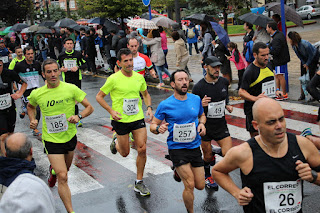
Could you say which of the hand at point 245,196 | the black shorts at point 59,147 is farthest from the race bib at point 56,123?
the hand at point 245,196

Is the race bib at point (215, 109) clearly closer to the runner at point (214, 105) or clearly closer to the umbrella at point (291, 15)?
the runner at point (214, 105)

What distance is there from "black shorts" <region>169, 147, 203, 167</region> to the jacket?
23.2 feet

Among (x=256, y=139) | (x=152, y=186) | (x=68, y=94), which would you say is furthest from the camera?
(x=152, y=186)

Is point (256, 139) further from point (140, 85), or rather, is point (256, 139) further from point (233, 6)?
point (233, 6)

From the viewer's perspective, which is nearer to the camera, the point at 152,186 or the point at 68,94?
the point at 68,94

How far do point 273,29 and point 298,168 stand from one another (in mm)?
9055

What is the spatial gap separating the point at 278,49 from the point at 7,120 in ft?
24.0

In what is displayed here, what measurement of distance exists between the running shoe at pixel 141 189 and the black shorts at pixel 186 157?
1101mm

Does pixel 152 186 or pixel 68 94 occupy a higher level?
pixel 68 94

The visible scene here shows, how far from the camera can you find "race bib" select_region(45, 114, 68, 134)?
6.18m

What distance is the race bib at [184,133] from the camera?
5727 mm

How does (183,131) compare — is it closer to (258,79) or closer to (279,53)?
(258,79)

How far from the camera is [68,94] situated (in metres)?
6.30

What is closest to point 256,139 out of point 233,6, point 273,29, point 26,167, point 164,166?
point 26,167
